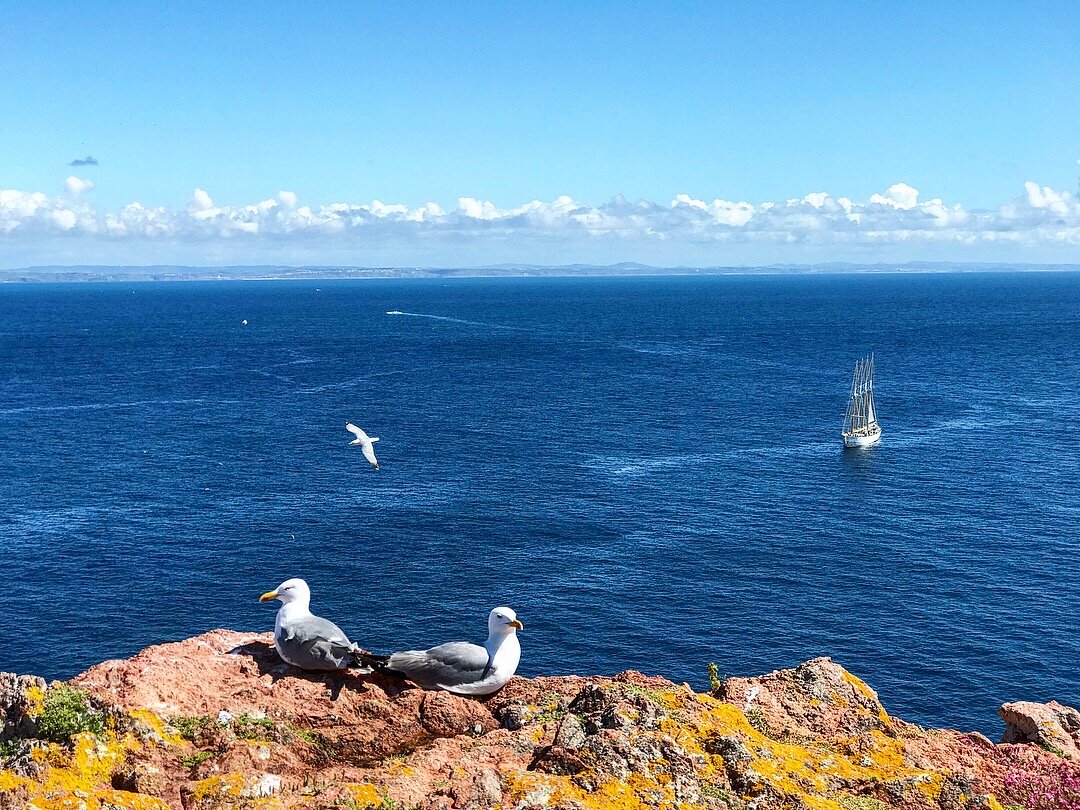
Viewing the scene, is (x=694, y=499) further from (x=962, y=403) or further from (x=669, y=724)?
(x=669, y=724)

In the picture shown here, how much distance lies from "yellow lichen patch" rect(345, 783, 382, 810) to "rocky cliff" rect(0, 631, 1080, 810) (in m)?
0.03

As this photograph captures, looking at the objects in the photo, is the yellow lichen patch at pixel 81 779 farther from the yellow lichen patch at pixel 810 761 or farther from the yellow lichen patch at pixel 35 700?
the yellow lichen patch at pixel 810 761

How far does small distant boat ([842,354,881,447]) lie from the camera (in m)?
134

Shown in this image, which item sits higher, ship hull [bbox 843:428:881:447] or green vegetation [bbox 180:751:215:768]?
green vegetation [bbox 180:751:215:768]

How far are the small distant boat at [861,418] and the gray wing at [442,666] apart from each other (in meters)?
121

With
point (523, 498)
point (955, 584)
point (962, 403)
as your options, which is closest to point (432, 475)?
point (523, 498)

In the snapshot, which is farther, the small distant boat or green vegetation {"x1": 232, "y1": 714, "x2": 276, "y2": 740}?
the small distant boat

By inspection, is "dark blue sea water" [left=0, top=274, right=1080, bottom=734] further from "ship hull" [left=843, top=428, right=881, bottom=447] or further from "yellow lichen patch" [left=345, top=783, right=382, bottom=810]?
"yellow lichen patch" [left=345, top=783, right=382, bottom=810]

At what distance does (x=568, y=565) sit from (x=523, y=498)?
65.4ft

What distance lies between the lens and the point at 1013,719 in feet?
68.0

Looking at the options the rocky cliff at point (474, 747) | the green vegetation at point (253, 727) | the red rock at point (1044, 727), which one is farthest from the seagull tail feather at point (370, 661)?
the red rock at point (1044, 727)

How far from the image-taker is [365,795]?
1432cm

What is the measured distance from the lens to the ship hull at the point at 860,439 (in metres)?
132

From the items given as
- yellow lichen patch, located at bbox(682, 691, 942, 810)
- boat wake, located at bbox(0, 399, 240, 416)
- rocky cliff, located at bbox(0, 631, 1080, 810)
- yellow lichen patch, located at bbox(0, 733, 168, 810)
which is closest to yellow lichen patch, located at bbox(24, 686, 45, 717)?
rocky cliff, located at bbox(0, 631, 1080, 810)
